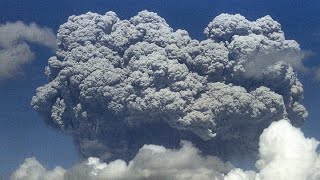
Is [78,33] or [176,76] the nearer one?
[176,76]

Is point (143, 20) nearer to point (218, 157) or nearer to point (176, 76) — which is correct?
point (176, 76)

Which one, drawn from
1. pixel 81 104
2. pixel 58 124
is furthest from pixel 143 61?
pixel 58 124

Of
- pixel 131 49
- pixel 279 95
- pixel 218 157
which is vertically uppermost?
pixel 131 49

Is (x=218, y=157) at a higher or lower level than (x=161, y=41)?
lower

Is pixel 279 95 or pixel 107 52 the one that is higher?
pixel 107 52

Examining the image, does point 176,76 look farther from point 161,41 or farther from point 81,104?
point 81,104

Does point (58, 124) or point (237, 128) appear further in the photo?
point (58, 124)

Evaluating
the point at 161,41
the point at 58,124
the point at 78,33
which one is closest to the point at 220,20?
the point at 161,41
